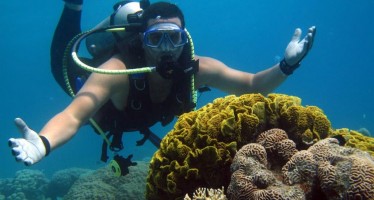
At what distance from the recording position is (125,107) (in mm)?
5547

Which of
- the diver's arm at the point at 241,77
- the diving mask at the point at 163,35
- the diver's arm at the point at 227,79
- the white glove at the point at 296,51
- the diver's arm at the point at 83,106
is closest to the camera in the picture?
the diver's arm at the point at 83,106

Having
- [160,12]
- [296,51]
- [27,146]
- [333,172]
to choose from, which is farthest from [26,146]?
[296,51]

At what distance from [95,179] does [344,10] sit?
394 feet

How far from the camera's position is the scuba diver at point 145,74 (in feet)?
14.9

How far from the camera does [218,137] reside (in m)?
3.27

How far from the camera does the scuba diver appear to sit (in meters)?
4.55

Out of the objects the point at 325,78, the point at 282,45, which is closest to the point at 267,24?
the point at 282,45

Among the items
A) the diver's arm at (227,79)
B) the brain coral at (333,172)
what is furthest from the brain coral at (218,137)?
the diver's arm at (227,79)

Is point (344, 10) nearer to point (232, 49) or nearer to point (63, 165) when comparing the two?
point (232, 49)

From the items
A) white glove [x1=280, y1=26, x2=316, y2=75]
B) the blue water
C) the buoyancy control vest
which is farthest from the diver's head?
the blue water

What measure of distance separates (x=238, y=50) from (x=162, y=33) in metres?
174

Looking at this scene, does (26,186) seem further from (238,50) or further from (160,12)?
(238,50)

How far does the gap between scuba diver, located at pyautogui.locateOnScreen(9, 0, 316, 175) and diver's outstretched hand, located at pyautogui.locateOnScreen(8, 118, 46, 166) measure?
589 millimetres

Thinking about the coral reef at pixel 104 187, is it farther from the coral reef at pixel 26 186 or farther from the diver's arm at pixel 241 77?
the diver's arm at pixel 241 77
